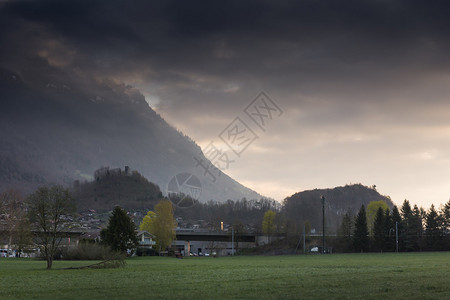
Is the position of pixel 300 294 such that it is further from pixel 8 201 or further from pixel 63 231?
pixel 8 201

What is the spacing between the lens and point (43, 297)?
22.3 m

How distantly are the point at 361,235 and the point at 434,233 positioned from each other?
1503cm

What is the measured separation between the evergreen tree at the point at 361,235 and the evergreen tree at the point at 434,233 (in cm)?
1252

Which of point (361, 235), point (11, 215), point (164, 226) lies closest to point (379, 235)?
point (361, 235)

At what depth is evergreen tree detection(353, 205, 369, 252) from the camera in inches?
4412

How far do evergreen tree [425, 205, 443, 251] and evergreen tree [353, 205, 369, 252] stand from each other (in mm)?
12523

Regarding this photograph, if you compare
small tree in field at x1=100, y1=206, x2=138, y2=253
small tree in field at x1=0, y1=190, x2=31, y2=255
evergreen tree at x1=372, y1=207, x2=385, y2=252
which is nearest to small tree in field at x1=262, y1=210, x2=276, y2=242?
evergreen tree at x1=372, y1=207, x2=385, y2=252

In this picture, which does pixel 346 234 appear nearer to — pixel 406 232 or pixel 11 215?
pixel 406 232

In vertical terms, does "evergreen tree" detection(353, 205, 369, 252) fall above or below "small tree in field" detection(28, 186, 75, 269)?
below

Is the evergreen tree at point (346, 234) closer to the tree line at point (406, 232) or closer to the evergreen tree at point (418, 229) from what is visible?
the tree line at point (406, 232)

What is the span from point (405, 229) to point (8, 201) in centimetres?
8048

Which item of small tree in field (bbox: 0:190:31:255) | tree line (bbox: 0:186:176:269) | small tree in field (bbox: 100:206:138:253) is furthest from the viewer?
small tree in field (bbox: 100:206:138:253)

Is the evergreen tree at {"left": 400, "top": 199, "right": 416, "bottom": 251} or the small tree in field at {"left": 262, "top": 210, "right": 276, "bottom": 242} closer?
the evergreen tree at {"left": 400, "top": 199, "right": 416, "bottom": 251}

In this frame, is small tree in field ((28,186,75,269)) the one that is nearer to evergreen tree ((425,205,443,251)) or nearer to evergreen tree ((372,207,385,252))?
evergreen tree ((372,207,385,252))
